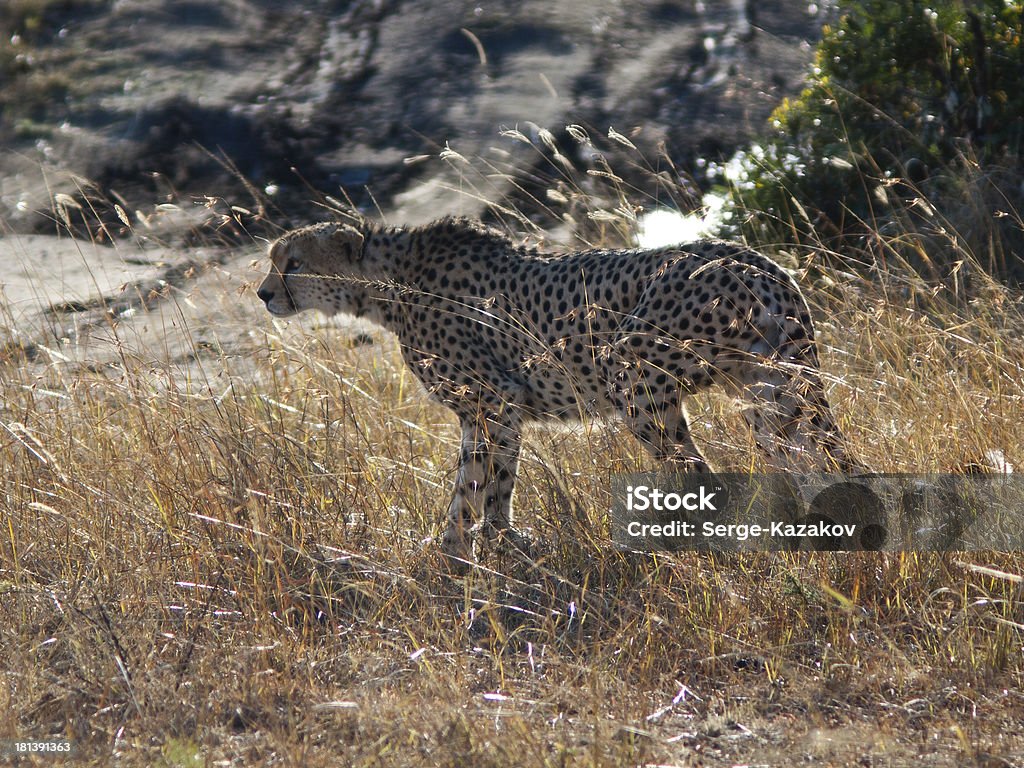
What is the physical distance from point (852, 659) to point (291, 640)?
4.83 ft

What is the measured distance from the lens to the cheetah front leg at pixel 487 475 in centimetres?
417

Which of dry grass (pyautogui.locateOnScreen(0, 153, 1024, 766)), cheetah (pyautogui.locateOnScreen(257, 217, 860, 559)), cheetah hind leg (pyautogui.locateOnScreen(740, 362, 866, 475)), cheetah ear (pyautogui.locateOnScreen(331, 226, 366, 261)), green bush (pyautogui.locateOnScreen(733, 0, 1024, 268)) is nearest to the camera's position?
dry grass (pyautogui.locateOnScreen(0, 153, 1024, 766))

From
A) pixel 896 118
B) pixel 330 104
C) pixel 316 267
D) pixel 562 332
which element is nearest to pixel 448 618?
pixel 562 332

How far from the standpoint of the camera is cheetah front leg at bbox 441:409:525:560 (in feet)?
13.7

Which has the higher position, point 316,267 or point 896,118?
point 896,118

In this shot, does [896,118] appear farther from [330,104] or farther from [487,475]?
[330,104]

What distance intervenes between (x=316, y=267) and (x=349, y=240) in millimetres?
167

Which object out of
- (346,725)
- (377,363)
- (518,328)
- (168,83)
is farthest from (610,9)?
(346,725)

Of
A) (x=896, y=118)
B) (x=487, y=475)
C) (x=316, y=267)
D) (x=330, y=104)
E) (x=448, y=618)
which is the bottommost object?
(x=330, y=104)

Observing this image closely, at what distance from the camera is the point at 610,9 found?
460 inches

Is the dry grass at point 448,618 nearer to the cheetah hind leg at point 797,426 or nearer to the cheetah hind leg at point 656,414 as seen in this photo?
the cheetah hind leg at point 656,414

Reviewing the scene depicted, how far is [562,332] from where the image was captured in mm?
4305

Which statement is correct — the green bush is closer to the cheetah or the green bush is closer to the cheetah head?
the cheetah

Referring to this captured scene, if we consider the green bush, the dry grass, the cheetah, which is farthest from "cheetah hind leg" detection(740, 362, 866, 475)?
the green bush
